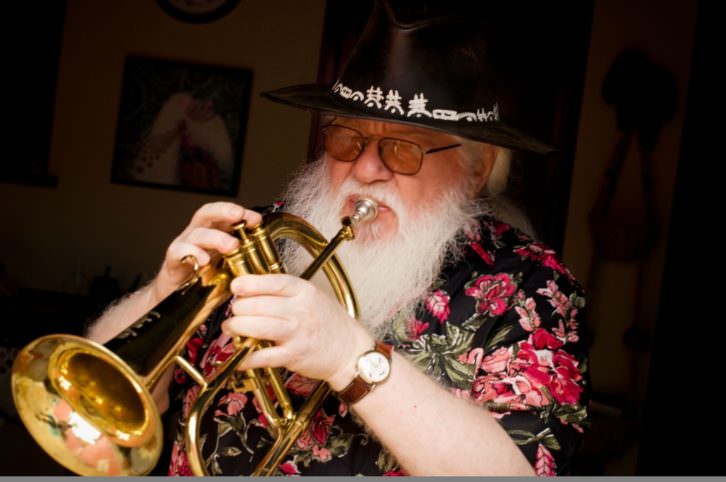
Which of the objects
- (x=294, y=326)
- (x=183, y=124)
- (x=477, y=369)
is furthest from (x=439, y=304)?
(x=183, y=124)

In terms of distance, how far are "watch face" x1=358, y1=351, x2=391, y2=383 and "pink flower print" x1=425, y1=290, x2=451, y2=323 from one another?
370 mm

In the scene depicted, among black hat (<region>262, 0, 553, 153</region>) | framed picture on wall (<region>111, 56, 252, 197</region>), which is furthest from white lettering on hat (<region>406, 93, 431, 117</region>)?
framed picture on wall (<region>111, 56, 252, 197</region>)

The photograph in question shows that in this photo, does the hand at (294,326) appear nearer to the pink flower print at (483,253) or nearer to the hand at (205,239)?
the hand at (205,239)

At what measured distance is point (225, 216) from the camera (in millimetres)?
1102

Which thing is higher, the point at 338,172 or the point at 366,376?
the point at 338,172

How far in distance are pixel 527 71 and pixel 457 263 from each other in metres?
2.02

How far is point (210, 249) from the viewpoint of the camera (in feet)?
3.51

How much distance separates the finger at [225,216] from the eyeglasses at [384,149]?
1.16ft

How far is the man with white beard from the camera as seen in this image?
1.06m

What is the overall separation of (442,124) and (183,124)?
250 cm

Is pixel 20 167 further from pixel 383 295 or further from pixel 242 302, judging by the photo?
pixel 242 302

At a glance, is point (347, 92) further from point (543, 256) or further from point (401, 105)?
point (543, 256)

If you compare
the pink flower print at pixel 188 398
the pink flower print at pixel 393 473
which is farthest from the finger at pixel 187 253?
the pink flower print at pixel 393 473

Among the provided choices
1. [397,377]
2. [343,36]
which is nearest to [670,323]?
[343,36]
